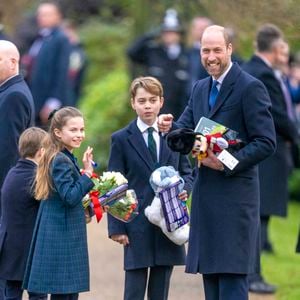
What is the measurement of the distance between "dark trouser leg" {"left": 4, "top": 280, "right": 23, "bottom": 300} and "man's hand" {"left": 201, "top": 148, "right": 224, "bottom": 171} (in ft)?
5.61

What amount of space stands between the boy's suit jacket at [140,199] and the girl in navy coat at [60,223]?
1.39 feet

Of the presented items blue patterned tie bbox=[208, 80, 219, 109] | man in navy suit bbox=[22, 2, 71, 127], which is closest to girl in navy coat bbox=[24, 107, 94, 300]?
blue patterned tie bbox=[208, 80, 219, 109]

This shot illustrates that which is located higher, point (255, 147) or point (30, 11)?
point (30, 11)

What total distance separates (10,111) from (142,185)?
1236 mm

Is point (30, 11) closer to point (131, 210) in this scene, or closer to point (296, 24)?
point (296, 24)

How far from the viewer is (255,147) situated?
7906mm

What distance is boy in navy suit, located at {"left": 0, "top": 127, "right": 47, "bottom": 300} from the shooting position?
8.62 meters

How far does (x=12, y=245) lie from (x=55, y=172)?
827 millimetres

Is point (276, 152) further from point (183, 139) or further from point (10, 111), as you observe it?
point (183, 139)

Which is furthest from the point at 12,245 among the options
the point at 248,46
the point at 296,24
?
the point at 248,46

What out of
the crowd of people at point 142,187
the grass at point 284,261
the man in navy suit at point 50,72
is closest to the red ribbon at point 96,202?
the crowd of people at point 142,187

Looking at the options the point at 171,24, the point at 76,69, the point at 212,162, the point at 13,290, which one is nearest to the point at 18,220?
the point at 13,290

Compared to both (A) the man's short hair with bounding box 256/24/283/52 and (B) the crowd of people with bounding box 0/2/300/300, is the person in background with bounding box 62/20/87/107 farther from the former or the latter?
(B) the crowd of people with bounding box 0/2/300/300

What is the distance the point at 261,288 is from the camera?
1053 centimetres
